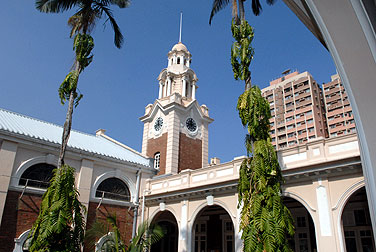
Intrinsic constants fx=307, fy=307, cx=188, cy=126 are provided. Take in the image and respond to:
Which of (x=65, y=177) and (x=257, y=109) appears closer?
(x=257, y=109)

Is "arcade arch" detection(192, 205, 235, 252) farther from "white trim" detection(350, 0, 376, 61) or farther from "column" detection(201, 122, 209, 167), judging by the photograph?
"white trim" detection(350, 0, 376, 61)

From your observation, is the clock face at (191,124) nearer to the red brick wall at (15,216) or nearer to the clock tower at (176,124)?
the clock tower at (176,124)

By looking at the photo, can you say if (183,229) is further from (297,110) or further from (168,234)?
(297,110)

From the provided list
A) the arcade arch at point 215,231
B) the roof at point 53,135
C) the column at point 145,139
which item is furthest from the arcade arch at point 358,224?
the column at point 145,139

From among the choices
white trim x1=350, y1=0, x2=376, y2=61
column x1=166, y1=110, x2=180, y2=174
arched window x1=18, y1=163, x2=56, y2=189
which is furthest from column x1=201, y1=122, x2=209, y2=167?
white trim x1=350, y1=0, x2=376, y2=61

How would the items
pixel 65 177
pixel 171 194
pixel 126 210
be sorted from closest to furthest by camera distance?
pixel 65 177 < pixel 171 194 < pixel 126 210

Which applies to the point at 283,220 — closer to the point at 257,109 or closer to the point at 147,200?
the point at 257,109

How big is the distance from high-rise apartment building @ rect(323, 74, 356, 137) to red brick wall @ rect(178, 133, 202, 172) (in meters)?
50.4

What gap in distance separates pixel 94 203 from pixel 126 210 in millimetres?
2386

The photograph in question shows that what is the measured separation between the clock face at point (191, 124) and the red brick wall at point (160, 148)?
8.06ft

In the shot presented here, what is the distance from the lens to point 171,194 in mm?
18703

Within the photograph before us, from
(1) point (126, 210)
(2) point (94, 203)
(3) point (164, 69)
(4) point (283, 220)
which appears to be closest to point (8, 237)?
(2) point (94, 203)

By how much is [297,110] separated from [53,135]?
63438 mm

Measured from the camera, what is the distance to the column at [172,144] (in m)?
25.5
